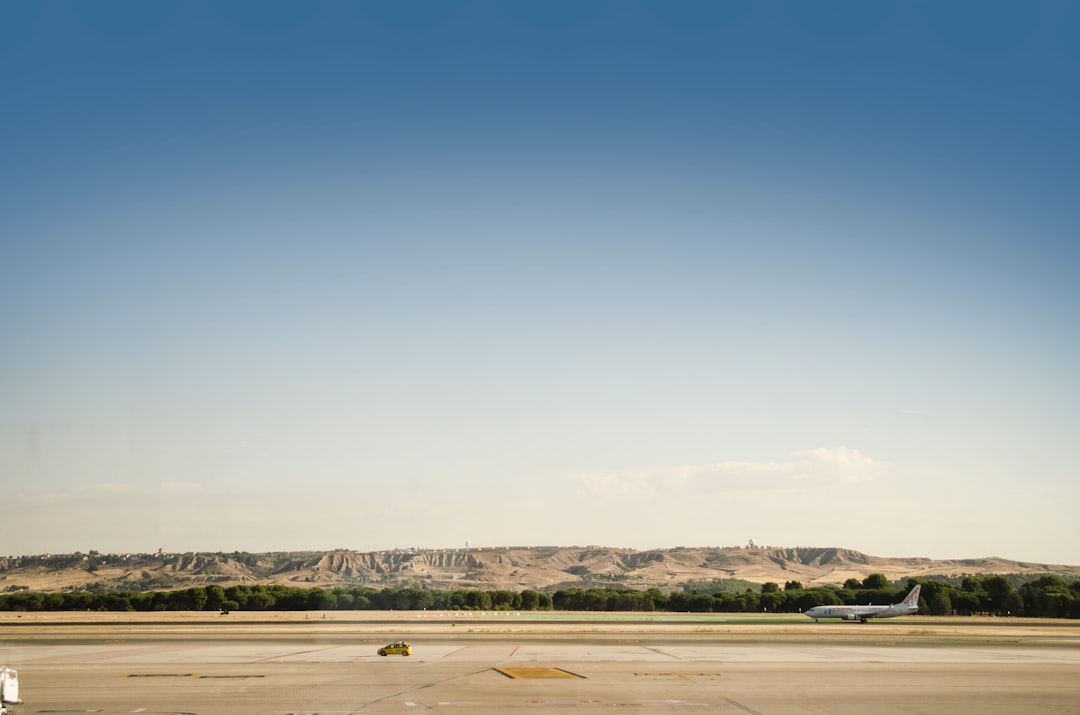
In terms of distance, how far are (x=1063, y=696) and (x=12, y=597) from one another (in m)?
141

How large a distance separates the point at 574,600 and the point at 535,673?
11033 centimetres

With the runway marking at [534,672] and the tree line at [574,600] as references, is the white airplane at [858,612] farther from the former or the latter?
the runway marking at [534,672]

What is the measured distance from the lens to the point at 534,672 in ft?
139

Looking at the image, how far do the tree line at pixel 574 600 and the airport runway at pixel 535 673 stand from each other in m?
54.9

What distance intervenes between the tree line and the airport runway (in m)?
54.9

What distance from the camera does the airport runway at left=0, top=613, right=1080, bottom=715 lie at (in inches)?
1267

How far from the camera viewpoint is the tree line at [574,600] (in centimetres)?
12575

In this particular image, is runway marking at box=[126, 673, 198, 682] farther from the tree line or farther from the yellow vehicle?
the tree line

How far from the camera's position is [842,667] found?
4703 cm

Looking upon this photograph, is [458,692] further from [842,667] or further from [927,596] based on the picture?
[927,596]

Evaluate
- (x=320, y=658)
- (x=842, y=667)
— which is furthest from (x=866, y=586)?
(x=320, y=658)

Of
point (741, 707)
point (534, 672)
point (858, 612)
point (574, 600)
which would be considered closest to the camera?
point (741, 707)

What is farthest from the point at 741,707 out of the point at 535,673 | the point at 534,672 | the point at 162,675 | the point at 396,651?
the point at 162,675

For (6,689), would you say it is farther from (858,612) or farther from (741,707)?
(858,612)
